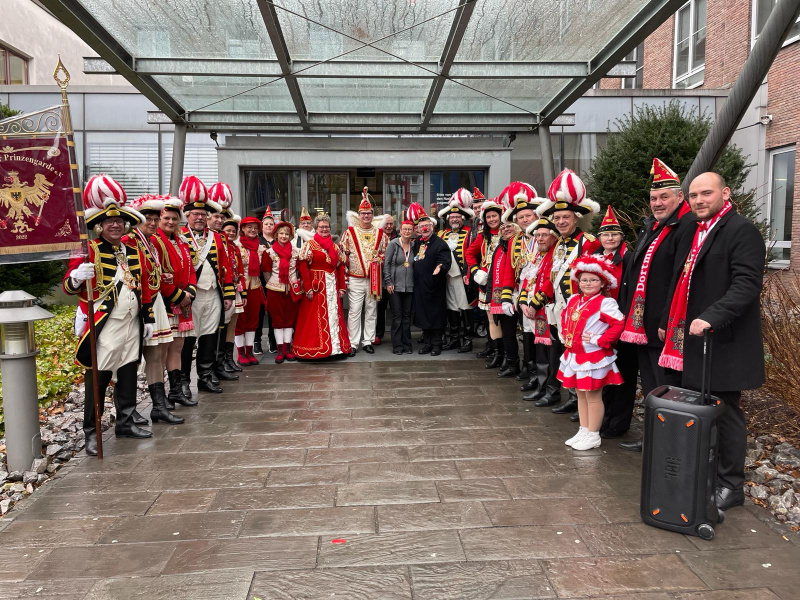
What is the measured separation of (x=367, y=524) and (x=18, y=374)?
274 centimetres

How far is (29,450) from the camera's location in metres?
4.33

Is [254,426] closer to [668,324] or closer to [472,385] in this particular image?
[472,385]

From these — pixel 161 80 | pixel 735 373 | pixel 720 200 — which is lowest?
pixel 735 373

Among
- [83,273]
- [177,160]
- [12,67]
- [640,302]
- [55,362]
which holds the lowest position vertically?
[55,362]

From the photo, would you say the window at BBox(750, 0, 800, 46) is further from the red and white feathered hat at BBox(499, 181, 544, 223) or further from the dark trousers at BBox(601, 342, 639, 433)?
the dark trousers at BBox(601, 342, 639, 433)

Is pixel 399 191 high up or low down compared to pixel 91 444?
up

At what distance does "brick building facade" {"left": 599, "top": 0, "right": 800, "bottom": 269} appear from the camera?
1339 cm

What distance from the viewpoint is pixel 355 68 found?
22.8 feet

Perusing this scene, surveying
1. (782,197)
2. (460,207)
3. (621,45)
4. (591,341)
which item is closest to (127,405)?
(591,341)

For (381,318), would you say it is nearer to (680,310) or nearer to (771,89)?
(680,310)

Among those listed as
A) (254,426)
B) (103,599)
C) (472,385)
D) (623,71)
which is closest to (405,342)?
(472,385)

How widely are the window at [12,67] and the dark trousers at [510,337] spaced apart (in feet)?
57.2

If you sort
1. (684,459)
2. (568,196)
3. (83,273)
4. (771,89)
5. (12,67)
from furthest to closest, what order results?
1. (12,67)
2. (771,89)
3. (568,196)
4. (83,273)
5. (684,459)

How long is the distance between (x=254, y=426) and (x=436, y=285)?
12.6 ft
